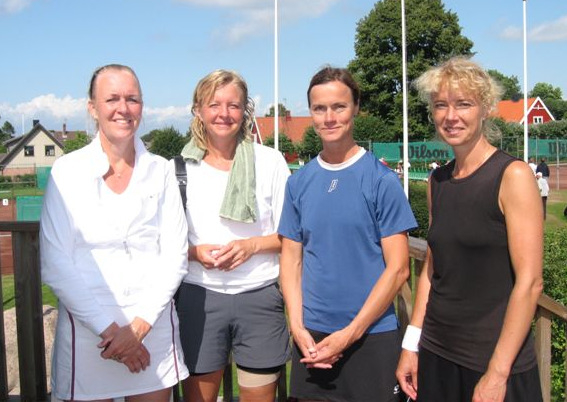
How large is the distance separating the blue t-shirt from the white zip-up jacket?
0.59 m

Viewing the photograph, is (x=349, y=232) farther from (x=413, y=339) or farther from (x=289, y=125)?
(x=289, y=125)

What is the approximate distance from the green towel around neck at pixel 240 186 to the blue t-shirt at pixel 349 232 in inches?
11.9

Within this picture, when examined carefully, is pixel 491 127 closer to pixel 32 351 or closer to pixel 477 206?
pixel 477 206

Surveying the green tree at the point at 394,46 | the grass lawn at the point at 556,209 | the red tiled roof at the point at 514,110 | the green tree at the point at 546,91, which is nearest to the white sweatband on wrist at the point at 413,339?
the grass lawn at the point at 556,209

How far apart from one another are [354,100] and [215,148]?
75 cm

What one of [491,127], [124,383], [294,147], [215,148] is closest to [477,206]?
[491,127]

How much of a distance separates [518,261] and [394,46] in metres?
52.1

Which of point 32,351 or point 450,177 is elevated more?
point 450,177

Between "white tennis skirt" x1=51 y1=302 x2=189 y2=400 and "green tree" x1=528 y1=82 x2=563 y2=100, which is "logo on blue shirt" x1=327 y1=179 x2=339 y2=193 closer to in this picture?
"white tennis skirt" x1=51 y1=302 x2=189 y2=400

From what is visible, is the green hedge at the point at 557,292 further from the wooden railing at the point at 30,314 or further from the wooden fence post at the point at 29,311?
the wooden fence post at the point at 29,311

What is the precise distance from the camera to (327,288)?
8.65 ft

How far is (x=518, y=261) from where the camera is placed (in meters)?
2.09

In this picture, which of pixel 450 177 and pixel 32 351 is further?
pixel 32 351

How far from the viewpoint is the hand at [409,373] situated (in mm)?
2549
